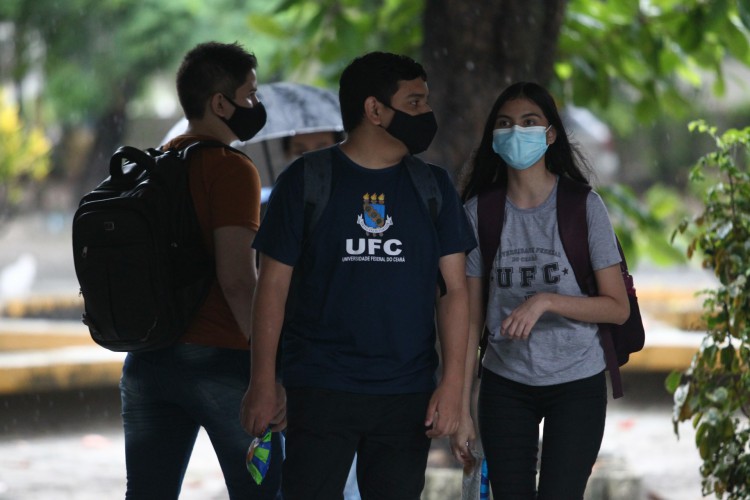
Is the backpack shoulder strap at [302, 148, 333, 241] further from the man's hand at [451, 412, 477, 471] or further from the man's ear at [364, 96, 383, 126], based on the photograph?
the man's hand at [451, 412, 477, 471]

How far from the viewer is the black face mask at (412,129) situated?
328 centimetres

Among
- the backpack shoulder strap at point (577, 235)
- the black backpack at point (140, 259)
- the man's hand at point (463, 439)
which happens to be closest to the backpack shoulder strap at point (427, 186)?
the backpack shoulder strap at point (577, 235)

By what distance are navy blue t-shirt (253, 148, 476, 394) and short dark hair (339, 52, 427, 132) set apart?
15 centimetres

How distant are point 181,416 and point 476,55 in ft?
11.2

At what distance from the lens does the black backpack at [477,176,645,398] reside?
357cm

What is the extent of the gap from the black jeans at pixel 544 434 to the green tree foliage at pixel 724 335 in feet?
4.21

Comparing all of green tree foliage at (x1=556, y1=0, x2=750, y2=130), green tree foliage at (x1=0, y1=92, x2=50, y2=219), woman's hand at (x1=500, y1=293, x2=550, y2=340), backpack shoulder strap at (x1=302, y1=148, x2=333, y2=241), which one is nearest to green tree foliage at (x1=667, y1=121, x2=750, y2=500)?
woman's hand at (x1=500, y1=293, x2=550, y2=340)

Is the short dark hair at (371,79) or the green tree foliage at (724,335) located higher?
the short dark hair at (371,79)

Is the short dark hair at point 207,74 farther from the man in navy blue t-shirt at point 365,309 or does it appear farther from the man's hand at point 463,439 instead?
the man's hand at point 463,439

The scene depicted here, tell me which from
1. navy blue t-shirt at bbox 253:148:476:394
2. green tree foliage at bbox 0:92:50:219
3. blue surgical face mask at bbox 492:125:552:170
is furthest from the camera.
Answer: green tree foliage at bbox 0:92:50:219

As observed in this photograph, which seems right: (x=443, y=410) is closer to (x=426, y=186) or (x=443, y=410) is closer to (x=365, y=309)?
(x=365, y=309)

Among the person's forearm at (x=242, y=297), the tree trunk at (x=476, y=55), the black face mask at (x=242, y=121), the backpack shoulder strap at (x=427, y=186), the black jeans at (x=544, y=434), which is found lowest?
the black jeans at (x=544, y=434)

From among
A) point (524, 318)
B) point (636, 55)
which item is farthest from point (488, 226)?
point (636, 55)

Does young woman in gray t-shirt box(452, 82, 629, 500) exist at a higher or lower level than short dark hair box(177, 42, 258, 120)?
lower
